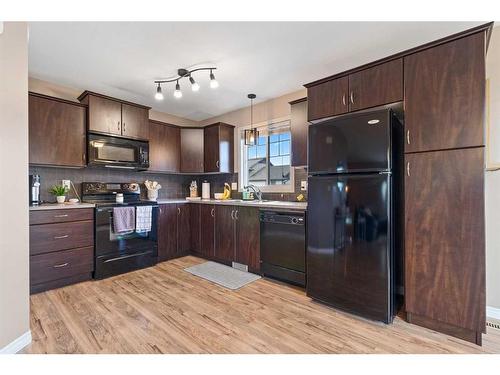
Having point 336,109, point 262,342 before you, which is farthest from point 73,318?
point 336,109

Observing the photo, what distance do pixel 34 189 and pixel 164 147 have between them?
1749 mm

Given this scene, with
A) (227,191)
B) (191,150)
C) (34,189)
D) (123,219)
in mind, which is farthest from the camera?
(191,150)

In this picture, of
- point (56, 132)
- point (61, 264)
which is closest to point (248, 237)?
point (61, 264)

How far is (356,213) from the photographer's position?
201 centimetres

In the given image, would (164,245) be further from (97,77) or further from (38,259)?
(97,77)

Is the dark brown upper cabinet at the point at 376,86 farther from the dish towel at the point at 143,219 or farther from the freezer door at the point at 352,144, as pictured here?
the dish towel at the point at 143,219

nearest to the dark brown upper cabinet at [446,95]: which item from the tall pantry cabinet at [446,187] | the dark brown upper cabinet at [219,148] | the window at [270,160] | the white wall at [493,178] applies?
the tall pantry cabinet at [446,187]

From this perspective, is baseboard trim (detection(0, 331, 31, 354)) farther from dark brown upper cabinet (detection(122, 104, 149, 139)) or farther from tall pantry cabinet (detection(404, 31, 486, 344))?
tall pantry cabinet (detection(404, 31, 486, 344))

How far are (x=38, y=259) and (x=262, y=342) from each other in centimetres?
241

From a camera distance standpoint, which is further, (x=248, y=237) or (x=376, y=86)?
(x=248, y=237)

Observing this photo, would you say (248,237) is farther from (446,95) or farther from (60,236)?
(446,95)

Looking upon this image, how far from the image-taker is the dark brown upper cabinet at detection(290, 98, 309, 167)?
288 cm

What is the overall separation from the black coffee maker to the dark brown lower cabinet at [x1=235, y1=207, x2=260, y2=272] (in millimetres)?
2287

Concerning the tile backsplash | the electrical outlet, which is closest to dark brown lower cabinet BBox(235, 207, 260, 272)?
the tile backsplash
